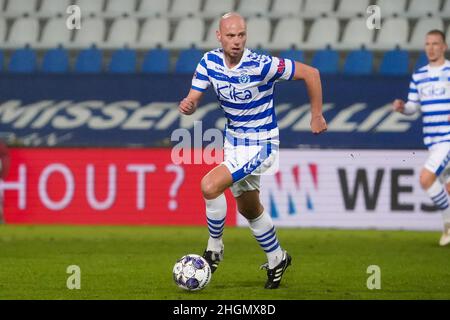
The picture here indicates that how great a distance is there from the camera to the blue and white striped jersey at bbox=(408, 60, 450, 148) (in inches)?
511

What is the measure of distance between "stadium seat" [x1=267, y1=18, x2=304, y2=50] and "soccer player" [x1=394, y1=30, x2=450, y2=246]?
625 centimetres

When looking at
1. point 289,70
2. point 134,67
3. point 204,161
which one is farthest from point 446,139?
point 134,67

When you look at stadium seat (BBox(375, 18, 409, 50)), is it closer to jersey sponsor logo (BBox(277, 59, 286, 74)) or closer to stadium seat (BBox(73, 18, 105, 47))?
stadium seat (BBox(73, 18, 105, 47))

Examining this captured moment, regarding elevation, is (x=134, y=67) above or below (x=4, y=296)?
above

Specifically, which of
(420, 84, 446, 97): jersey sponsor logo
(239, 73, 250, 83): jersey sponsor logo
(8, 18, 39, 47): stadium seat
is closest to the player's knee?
(239, 73, 250, 83): jersey sponsor logo

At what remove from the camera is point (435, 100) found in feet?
42.8

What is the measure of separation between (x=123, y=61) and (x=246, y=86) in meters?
10.3

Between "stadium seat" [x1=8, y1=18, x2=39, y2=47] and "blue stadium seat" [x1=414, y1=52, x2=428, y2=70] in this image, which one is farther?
"stadium seat" [x1=8, y1=18, x2=39, y2=47]

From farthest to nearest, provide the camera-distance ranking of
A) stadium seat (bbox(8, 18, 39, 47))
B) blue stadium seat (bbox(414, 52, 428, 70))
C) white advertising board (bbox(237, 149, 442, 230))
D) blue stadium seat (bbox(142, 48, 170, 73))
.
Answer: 1. stadium seat (bbox(8, 18, 39, 47))
2. blue stadium seat (bbox(142, 48, 170, 73))
3. blue stadium seat (bbox(414, 52, 428, 70))
4. white advertising board (bbox(237, 149, 442, 230))

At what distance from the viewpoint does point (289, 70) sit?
28.6 ft

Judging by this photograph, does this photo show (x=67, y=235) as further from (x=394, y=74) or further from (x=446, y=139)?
(x=394, y=74)

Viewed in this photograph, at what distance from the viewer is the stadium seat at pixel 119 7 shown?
2014 cm

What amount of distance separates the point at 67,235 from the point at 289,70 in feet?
21.1

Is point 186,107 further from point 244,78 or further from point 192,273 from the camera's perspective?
point 192,273
